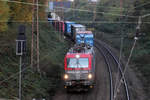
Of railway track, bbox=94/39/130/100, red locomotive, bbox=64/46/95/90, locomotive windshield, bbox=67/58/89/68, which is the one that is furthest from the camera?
railway track, bbox=94/39/130/100

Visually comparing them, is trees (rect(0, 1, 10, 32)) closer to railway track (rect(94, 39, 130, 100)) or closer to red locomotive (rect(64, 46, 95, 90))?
red locomotive (rect(64, 46, 95, 90))

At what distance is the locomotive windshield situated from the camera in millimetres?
14852

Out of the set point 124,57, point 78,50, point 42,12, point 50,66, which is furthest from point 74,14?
point 78,50

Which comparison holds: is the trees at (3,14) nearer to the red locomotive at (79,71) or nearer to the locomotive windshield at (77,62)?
the red locomotive at (79,71)

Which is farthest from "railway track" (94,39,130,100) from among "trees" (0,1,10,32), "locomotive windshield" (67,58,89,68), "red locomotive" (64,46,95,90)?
"trees" (0,1,10,32)

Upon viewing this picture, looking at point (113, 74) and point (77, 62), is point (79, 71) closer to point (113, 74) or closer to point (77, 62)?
point (77, 62)

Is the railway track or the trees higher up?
the trees

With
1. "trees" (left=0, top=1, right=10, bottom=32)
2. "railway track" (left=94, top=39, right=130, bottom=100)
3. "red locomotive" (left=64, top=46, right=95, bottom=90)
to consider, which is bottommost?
"railway track" (left=94, top=39, right=130, bottom=100)

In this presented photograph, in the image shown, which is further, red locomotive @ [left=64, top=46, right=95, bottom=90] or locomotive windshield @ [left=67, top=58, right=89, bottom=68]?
locomotive windshield @ [left=67, top=58, right=89, bottom=68]

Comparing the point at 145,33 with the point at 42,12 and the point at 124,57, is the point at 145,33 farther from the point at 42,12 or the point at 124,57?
the point at 42,12

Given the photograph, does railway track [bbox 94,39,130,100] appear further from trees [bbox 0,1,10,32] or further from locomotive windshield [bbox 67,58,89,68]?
trees [bbox 0,1,10,32]

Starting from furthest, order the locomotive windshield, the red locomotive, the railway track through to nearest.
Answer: the railway track
the locomotive windshield
the red locomotive

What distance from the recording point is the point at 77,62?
14922 millimetres

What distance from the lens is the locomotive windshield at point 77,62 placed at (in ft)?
48.7
